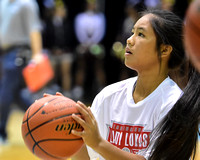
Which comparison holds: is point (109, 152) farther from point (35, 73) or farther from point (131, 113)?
point (35, 73)

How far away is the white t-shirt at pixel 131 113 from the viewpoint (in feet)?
7.73

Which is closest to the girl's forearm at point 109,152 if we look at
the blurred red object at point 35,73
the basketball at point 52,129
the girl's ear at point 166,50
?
the basketball at point 52,129

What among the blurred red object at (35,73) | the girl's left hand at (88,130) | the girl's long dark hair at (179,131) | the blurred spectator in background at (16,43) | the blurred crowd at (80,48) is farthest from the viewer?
the blurred crowd at (80,48)

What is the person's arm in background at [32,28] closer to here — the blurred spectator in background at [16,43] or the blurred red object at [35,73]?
the blurred spectator in background at [16,43]

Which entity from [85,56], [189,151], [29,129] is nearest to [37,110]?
[29,129]

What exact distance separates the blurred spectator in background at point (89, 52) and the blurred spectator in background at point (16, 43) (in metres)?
3.38

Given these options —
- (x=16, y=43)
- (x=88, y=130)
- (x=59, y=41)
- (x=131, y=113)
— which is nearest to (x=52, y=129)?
(x=88, y=130)

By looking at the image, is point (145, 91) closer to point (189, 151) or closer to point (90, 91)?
point (189, 151)

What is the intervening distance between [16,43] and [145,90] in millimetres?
2900

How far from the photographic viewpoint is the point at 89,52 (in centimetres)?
840

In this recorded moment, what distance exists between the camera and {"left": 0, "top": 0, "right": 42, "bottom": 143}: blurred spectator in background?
16.4 ft

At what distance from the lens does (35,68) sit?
4898 mm

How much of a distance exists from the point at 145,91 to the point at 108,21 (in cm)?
738

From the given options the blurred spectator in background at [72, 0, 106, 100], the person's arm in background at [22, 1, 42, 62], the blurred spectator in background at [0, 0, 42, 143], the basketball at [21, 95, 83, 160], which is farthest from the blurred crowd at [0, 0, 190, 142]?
the basketball at [21, 95, 83, 160]
